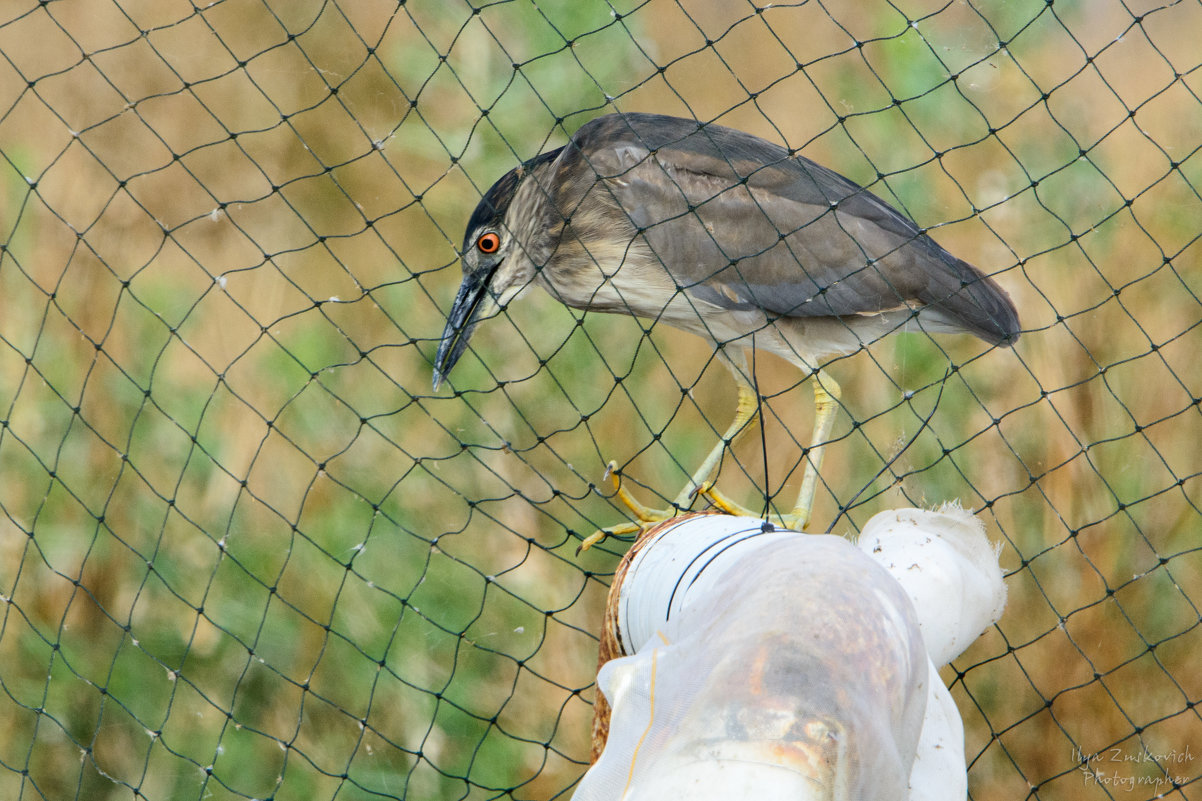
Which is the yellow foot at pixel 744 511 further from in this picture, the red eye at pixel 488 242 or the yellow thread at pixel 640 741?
the yellow thread at pixel 640 741

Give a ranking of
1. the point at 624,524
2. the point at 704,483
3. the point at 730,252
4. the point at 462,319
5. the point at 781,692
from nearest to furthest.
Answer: the point at 781,692 < the point at 624,524 < the point at 704,483 < the point at 730,252 < the point at 462,319

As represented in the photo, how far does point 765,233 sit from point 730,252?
0.37 ft

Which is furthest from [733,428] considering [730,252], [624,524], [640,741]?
[640,741]

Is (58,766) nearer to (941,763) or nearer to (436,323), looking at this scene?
(436,323)

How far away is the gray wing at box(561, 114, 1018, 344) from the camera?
2.96 metres

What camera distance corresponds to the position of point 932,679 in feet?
3.89

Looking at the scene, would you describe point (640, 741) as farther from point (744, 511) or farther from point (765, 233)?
point (765, 233)

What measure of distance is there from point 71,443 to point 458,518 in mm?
1033

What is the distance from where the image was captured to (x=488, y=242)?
3104 millimetres

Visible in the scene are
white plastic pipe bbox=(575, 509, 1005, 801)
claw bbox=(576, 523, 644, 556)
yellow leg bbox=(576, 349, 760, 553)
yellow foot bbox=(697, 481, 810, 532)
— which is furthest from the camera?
yellow foot bbox=(697, 481, 810, 532)

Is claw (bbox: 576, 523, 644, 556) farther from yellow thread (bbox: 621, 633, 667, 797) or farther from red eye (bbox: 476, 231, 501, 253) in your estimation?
yellow thread (bbox: 621, 633, 667, 797)

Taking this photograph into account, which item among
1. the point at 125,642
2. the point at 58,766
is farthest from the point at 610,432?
the point at 58,766

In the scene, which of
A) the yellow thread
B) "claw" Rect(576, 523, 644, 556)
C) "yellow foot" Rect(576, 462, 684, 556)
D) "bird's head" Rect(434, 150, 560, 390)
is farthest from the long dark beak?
the yellow thread

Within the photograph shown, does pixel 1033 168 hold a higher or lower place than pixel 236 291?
higher
